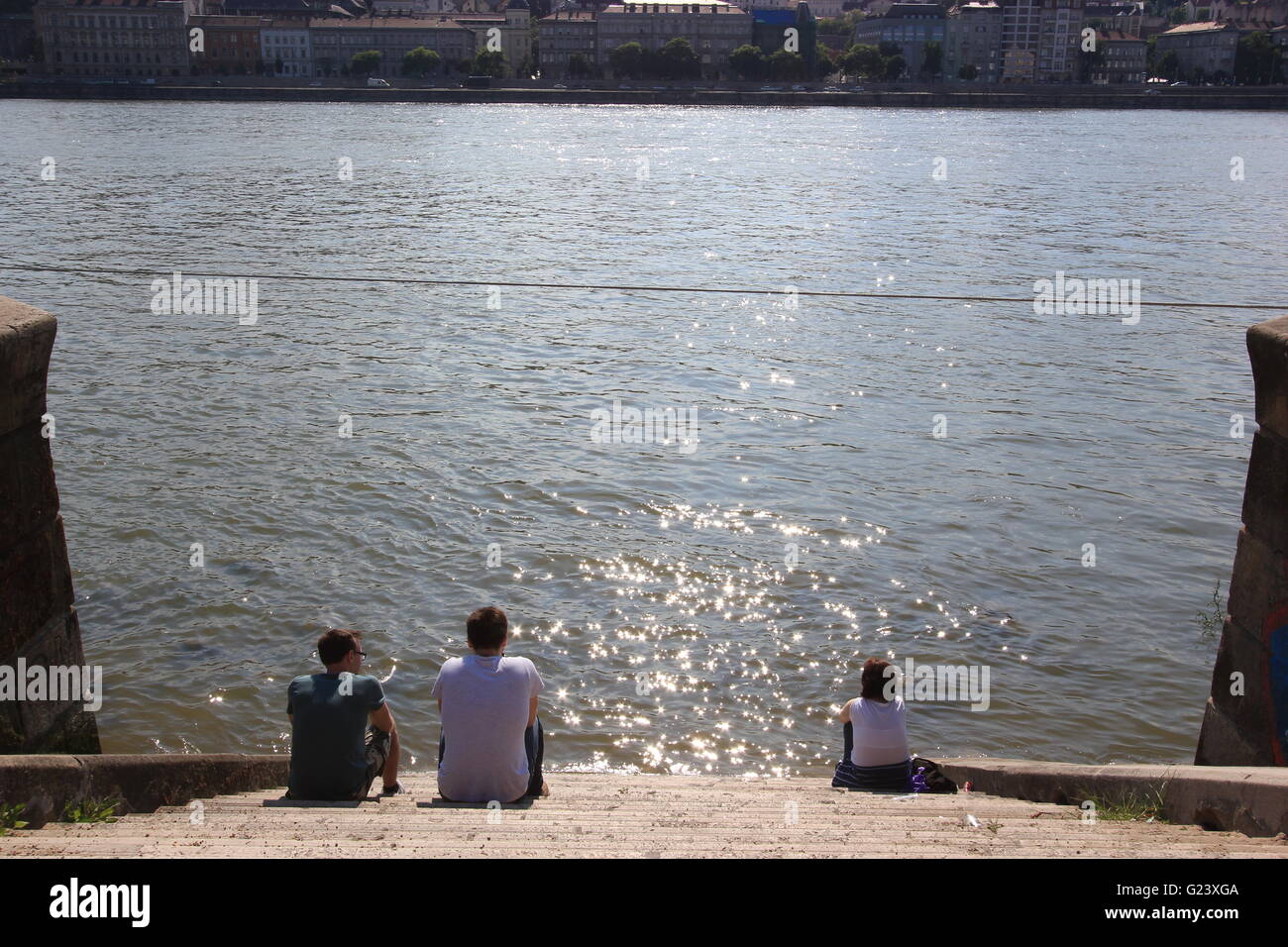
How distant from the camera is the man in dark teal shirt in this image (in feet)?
16.2

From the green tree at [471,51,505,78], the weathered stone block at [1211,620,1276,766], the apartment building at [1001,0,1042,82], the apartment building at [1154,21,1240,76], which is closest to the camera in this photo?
the weathered stone block at [1211,620,1276,766]

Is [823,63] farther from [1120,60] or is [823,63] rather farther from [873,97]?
[1120,60]

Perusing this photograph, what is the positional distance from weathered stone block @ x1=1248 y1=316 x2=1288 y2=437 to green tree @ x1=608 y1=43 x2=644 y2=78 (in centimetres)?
13948

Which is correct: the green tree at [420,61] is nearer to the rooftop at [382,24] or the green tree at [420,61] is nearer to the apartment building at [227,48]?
the rooftop at [382,24]

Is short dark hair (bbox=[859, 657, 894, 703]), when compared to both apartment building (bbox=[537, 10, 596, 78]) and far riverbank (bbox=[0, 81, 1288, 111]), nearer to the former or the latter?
far riverbank (bbox=[0, 81, 1288, 111])

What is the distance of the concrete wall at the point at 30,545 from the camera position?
491 centimetres

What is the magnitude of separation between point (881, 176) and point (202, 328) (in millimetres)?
37163

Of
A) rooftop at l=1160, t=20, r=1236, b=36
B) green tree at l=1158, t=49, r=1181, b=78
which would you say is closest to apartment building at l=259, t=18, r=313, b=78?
green tree at l=1158, t=49, r=1181, b=78

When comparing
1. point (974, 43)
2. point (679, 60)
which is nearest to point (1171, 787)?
point (679, 60)

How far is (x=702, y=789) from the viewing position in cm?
555

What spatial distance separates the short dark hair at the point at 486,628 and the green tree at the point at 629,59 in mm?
139924

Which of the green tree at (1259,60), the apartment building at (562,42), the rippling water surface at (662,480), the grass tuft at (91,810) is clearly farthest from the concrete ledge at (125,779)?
the green tree at (1259,60)
